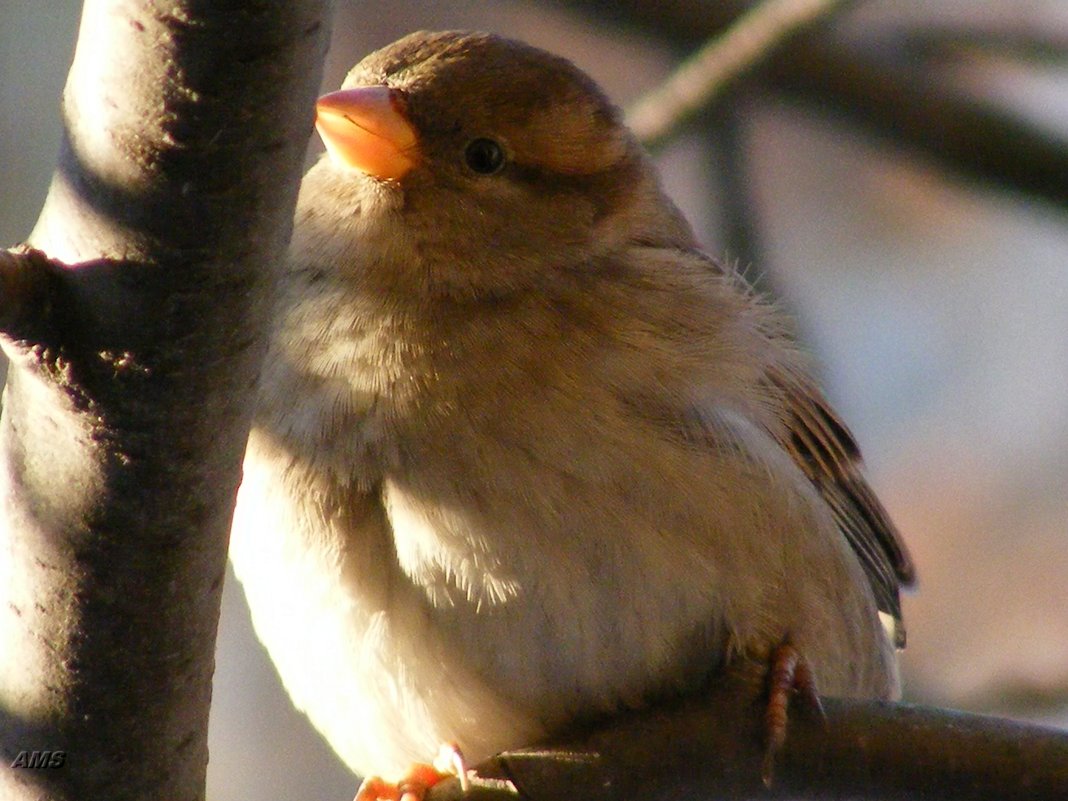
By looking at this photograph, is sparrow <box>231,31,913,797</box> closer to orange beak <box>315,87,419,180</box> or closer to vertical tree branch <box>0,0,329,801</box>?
orange beak <box>315,87,419,180</box>

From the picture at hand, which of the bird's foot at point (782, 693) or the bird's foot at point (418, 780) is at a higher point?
the bird's foot at point (782, 693)

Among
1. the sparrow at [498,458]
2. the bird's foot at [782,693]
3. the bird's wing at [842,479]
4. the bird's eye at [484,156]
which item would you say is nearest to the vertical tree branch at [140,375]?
the sparrow at [498,458]

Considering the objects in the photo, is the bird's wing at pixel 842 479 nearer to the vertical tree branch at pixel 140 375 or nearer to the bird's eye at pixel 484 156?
the bird's eye at pixel 484 156

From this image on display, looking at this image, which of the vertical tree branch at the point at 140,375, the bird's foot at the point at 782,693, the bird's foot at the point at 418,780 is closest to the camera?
the vertical tree branch at the point at 140,375

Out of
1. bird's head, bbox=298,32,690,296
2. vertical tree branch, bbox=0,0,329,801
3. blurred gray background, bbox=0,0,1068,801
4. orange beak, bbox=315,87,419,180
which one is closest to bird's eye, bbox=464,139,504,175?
bird's head, bbox=298,32,690,296

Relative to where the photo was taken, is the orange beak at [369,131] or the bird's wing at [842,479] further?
the bird's wing at [842,479]

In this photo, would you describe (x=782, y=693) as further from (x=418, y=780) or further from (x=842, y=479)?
(x=842, y=479)

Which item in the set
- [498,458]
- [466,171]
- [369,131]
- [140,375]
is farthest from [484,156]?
[140,375]

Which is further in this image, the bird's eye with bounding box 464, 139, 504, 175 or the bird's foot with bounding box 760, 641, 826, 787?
the bird's eye with bounding box 464, 139, 504, 175
